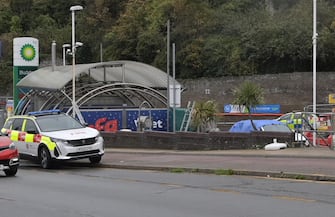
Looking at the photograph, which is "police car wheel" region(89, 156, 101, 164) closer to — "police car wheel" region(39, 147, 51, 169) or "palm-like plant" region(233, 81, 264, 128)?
"police car wheel" region(39, 147, 51, 169)

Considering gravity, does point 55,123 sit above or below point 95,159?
above

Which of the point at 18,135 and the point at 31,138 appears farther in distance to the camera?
the point at 18,135

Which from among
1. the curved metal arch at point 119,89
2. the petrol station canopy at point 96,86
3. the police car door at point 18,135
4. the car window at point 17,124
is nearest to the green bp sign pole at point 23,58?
the petrol station canopy at point 96,86

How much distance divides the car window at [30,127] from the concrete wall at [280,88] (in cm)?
3796

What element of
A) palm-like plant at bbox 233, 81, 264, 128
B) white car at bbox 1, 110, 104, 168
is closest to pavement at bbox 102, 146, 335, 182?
white car at bbox 1, 110, 104, 168

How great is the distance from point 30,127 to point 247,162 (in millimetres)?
7891

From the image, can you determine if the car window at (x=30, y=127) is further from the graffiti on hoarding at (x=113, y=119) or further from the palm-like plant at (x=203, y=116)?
the graffiti on hoarding at (x=113, y=119)

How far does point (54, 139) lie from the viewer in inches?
774

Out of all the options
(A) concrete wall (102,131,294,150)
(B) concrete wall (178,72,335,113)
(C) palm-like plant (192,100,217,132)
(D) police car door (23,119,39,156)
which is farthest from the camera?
(B) concrete wall (178,72,335,113)

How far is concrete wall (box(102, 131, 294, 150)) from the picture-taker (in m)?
22.9

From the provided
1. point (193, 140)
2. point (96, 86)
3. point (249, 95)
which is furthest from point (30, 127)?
point (96, 86)

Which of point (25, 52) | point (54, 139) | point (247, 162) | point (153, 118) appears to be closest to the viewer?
point (247, 162)

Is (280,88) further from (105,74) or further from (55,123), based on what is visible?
(55,123)

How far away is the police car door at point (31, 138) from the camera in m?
20.6
